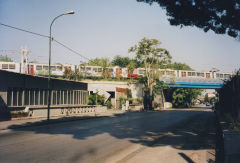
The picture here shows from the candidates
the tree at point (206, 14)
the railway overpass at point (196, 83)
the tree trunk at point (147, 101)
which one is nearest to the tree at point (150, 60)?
the tree trunk at point (147, 101)

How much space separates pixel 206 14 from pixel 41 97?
19.1 m

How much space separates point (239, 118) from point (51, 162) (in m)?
7.35

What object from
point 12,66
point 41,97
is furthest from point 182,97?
point 41,97

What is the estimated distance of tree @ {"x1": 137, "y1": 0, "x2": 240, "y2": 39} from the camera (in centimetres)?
877

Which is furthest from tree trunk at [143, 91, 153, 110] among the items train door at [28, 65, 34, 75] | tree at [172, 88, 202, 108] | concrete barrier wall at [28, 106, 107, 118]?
train door at [28, 65, 34, 75]

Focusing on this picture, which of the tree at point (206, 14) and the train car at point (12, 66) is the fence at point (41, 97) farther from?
the train car at point (12, 66)

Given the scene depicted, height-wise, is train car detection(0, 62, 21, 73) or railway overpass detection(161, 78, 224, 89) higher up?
train car detection(0, 62, 21, 73)

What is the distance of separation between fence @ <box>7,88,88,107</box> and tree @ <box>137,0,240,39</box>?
15.4m

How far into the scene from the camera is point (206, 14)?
938 cm

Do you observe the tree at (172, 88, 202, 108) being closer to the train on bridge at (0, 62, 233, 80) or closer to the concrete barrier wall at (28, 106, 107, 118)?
the train on bridge at (0, 62, 233, 80)

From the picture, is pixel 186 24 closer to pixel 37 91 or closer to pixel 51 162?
pixel 51 162

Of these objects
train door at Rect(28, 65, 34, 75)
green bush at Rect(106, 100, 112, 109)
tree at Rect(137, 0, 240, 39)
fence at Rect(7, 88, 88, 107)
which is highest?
train door at Rect(28, 65, 34, 75)

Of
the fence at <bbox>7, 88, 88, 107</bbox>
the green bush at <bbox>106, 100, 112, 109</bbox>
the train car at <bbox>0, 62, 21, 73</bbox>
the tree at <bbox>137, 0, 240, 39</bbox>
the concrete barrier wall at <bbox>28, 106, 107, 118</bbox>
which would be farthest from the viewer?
the train car at <bbox>0, 62, 21, 73</bbox>

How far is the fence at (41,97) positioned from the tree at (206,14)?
15449 mm
